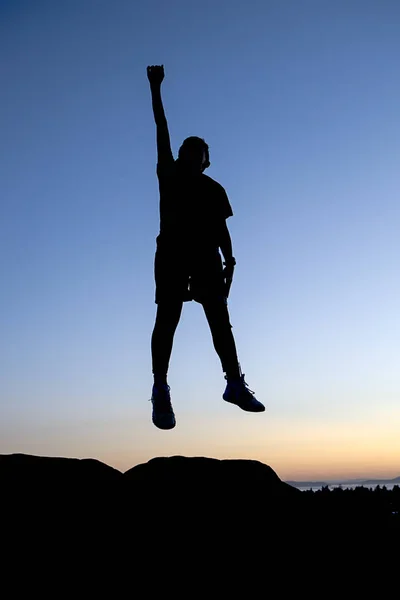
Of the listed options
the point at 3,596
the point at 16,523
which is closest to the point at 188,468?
the point at 16,523

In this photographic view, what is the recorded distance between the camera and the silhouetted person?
6891mm

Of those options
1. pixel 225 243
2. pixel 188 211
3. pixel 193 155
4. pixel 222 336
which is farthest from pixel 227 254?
pixel 193 155

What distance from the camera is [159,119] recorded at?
22.6ft

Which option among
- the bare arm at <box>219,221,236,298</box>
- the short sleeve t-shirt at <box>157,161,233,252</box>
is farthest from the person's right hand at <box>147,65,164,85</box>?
the bare arm at <box>219,221,236,298</box>

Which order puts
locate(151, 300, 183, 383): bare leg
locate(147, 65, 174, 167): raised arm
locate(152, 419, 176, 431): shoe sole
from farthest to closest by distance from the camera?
locate(147, 65, 174, 167): raised arm → locate(151, 300, 183, 383): bare leg → locate(152, 419, 176, 431): shoe sole

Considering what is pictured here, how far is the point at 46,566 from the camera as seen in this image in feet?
16.0

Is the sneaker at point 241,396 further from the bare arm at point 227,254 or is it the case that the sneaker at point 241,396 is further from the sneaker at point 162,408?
the bare arm at point 227,254

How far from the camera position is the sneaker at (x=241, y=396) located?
6633mm

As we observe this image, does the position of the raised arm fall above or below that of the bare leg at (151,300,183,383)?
above

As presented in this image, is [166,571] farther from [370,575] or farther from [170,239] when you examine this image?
[170,239]

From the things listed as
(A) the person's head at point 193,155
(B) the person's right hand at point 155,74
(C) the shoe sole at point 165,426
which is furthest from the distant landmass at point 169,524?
(B) the person's right hand at point 155,74

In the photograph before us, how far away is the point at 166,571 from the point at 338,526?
5.70 feet

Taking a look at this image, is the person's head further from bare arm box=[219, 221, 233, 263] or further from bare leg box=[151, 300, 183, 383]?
bare leg box=[151, 300, 183, 383]

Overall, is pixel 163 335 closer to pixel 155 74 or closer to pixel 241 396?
pixel 241 396
